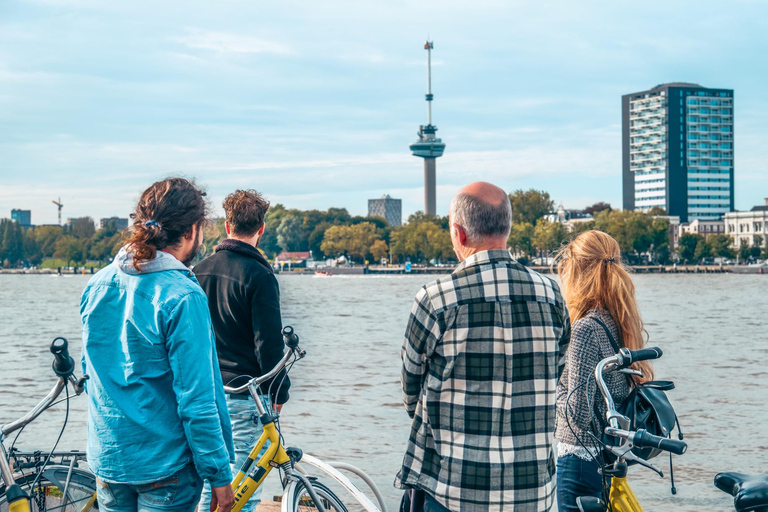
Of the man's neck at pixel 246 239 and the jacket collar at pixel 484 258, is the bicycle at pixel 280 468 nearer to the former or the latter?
the man's neck at pixel 246 239

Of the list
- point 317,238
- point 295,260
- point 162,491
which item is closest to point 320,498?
point 162,491

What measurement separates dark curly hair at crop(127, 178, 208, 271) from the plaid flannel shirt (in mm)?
854

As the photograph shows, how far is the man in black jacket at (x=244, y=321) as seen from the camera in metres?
4.04

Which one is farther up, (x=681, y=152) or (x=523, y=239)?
(x=681, y=152)

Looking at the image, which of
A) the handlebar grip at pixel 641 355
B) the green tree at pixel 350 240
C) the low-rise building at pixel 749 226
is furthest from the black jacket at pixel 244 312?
the low-rise building at pixel 749 226

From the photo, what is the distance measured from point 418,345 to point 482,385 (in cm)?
25

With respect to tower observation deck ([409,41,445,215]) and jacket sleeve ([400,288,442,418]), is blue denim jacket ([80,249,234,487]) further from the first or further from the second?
tower observation deck ([409,41,445,215])

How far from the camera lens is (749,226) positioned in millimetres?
146750

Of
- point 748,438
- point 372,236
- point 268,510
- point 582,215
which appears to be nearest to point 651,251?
point 582,215

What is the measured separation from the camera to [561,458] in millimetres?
3930

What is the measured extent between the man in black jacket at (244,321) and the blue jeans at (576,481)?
1.37 m

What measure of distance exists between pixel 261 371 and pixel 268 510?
5.62ft

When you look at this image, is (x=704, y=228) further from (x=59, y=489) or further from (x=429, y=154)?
(x=59, y=489)

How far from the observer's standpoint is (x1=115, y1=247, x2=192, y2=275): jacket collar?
9.23 feet
